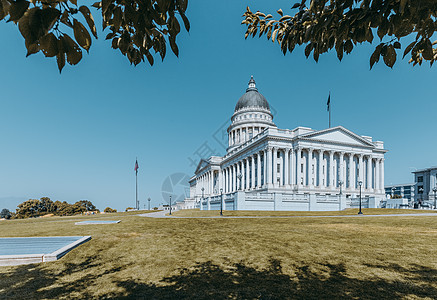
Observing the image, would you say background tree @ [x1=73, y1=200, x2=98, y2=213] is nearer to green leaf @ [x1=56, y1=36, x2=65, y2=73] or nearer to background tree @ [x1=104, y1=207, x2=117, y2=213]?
background tree @ [x1=104, y1=207, x2=117, y2=213]

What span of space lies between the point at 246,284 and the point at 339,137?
2605 inches

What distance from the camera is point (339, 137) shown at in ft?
212

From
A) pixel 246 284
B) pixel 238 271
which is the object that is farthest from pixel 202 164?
pixel 246 284

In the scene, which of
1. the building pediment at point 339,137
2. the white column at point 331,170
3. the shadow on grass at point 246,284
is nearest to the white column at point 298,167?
the building pediment at point 339,137

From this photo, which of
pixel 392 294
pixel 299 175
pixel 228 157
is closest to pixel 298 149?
pixel 299 175

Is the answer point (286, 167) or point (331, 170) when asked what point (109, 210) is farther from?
point (331, 170)

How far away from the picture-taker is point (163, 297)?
5.13m

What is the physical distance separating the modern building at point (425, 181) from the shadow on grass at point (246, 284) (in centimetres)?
12288

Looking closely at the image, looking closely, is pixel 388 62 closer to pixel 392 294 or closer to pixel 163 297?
pixel 392 294

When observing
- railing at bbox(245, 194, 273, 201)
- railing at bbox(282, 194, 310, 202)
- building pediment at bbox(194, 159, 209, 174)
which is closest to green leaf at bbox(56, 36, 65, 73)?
railing at bbox(245, 194, 273, 201)

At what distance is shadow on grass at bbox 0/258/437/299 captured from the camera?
520 centimetres

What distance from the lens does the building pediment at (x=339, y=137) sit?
61938 millimetres

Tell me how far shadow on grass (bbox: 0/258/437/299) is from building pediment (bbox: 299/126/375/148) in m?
57.1

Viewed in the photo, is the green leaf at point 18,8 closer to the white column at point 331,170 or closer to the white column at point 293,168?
the white column at point 293,168
